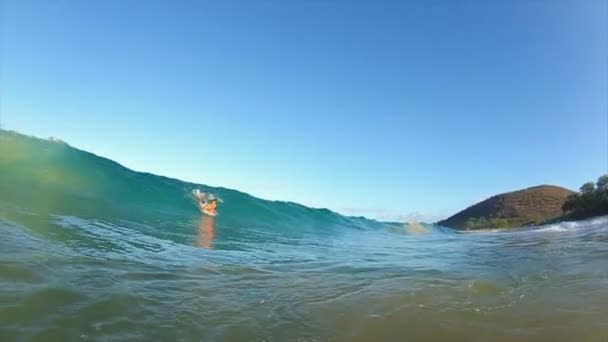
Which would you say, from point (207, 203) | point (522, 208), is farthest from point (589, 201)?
point (522, 208)

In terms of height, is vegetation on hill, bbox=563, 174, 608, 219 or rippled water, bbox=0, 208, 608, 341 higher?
vegetation on hill, bbox=563, 174, 608, 219

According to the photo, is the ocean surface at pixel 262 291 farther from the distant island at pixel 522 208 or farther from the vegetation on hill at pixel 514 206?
the vegetation on hill at pixel 514 206

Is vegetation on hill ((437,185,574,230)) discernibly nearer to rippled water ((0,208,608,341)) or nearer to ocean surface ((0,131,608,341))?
ocean surface ((0,131,608,341))

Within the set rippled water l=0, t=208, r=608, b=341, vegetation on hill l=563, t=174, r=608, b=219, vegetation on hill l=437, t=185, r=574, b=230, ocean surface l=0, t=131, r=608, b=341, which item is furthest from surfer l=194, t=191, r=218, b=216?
vegetation on hill l=437, t=185, r=574, b=230

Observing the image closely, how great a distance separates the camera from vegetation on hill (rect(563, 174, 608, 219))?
34.8m

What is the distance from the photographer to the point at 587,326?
413 centimetres

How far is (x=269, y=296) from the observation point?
5.35 metres

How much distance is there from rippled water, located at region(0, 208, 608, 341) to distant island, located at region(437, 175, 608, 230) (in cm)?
3806

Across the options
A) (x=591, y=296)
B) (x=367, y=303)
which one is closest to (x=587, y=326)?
(x=591, y=296)

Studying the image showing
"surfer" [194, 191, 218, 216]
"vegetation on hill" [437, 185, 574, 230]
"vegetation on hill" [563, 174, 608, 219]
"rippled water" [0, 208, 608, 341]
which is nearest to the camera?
"rippled water" [0, 208, 608, 341]

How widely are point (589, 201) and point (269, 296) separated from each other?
39930 millimetres

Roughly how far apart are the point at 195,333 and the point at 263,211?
23.6 meters

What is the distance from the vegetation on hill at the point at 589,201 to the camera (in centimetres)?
3478

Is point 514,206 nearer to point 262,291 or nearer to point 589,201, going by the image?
point 589,201
